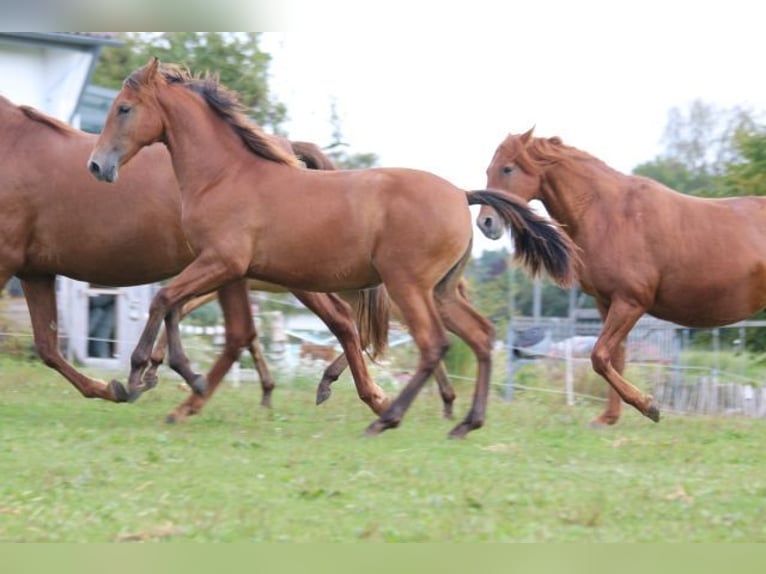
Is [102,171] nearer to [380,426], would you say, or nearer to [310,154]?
[310,154]

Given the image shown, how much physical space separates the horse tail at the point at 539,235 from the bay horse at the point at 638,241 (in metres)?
0.99

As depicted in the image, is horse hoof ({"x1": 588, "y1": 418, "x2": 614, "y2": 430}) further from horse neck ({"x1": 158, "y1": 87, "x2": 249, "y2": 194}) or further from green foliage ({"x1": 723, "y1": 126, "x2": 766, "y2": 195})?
green foliage ({"x1": 723, "y1": 126, "x2": 766, "y2": 195})

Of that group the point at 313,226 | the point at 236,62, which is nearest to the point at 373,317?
the point at 313,226

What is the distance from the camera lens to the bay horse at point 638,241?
31.7 ft

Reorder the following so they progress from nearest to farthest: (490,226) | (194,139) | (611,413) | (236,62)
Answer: (194,139)
(490,226)
(611,413)
(236,62)

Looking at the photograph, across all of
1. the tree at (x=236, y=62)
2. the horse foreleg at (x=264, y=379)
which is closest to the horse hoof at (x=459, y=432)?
the horse foreleg at (x=264, y=379)

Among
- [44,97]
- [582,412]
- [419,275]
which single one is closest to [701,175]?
[44,97]

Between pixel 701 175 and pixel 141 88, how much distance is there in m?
39.2

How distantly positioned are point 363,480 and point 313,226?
7.58 ft

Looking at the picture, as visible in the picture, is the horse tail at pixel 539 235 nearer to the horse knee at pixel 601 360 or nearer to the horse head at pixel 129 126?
the horse knee at pixel 601 360

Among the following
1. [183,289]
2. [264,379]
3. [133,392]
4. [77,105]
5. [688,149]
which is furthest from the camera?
[688,149]

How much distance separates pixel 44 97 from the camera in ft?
64.9

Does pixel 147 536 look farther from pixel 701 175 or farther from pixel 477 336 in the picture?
pixel 701 175

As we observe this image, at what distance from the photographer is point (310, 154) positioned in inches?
402
